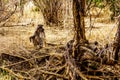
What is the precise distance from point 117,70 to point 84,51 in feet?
1.42

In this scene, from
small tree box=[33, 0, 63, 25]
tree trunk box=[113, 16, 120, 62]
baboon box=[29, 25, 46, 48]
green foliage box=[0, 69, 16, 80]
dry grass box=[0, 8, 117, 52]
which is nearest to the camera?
tree trunk box=[113, 16, 120, 62]

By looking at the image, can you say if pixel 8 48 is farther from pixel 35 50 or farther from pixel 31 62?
pixel 31 62

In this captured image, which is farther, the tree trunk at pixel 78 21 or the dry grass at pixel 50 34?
the dry grass at pixel 50 34

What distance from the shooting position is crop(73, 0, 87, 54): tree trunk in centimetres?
401

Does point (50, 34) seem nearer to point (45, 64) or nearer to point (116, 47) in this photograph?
point (45, 64)

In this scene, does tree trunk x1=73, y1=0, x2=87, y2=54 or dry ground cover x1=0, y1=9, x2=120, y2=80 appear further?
dry ground cover x1=0, y1=9, x2=120, y2=80

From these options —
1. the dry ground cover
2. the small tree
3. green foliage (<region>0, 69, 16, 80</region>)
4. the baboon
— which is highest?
the small tree

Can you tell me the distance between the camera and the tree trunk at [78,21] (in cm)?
401

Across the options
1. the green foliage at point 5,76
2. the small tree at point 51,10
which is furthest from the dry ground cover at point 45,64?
the small tree at point 51,10

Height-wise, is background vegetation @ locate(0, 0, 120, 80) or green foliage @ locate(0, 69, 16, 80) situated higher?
background vegetation @ locate(0, 0, 120, 80)

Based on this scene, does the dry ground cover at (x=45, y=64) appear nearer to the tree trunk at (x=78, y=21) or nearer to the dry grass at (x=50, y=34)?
the dry grass at (x=50, y=34)

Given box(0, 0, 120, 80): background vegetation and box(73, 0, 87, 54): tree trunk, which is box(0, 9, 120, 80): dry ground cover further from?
box(73, 0, 87, 54): tree trunk

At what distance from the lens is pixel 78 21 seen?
4.11 metres

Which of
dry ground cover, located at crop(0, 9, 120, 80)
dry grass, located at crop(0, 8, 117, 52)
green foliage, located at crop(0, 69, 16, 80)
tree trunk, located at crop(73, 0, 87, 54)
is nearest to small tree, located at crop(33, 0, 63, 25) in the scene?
dry grass, located at crop(0, 8, 117, 52)
